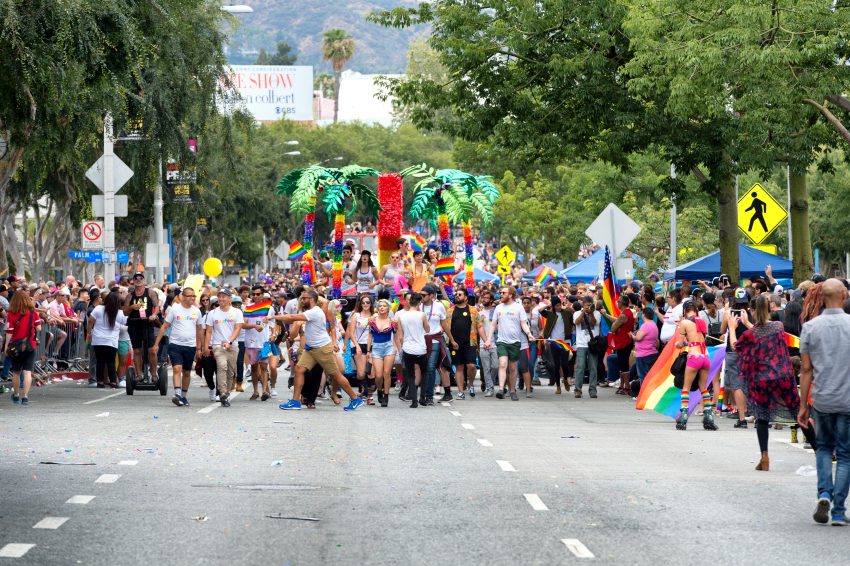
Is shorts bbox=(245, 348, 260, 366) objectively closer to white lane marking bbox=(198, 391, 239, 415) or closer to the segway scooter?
white lane marking bbox=(198, 391, 239, 415)

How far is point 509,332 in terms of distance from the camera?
2527 cm

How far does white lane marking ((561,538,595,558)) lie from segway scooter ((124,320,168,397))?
1612cm

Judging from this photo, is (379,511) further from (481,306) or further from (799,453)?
(481,306)

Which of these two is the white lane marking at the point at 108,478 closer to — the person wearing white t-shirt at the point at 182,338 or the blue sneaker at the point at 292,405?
the blue sneaker at the point at 292,405

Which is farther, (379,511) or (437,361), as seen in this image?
(437,361)

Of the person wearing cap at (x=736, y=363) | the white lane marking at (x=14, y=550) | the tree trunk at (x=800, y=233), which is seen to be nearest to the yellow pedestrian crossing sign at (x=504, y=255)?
the tree trunk at (x=800, y=233)

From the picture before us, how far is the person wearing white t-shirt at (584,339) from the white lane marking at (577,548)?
54.9ft

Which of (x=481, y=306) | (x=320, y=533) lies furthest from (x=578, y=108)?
(x=320, y=533)

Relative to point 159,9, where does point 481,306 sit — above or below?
below

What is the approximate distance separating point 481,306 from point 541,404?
3141 millimetres

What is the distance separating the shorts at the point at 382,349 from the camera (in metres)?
22.7

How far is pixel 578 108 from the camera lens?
29000mm

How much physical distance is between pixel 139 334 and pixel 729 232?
12424 mm

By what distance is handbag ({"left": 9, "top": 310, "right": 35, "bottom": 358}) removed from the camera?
21.9 meters
